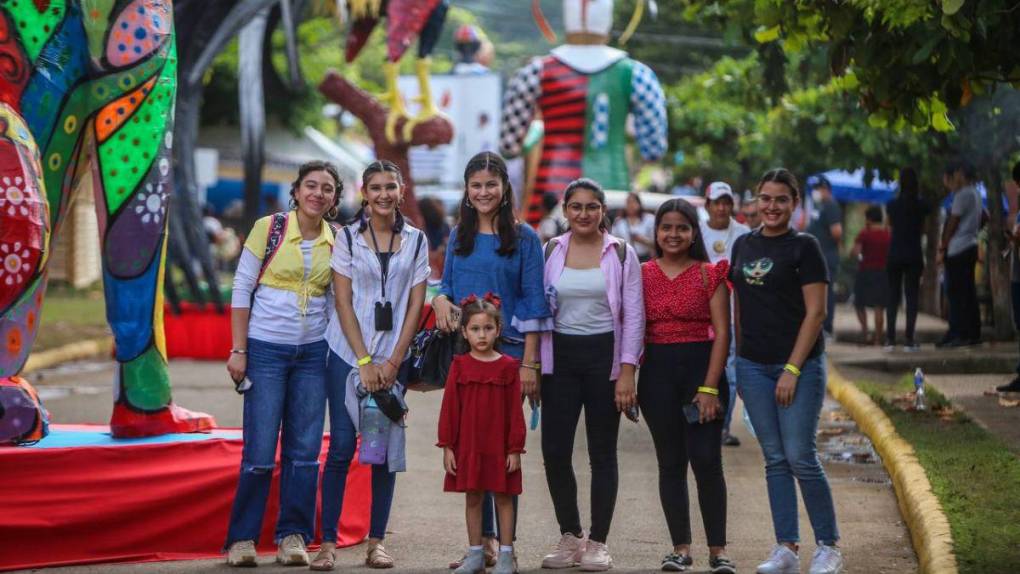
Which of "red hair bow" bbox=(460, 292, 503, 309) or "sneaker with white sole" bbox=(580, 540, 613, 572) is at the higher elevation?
"red hair bow" bbox=(460, 292, 503, 309)

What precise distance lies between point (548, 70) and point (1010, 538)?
8.45m

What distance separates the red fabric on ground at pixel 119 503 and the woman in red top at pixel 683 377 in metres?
1.52

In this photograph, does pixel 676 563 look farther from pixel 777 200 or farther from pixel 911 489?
pixel 911 489

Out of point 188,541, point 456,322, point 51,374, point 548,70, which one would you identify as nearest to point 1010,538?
point 456,322

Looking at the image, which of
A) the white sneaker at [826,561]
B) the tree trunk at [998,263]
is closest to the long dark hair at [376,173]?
the white sneaker at [826,561]

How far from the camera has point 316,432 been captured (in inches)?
257

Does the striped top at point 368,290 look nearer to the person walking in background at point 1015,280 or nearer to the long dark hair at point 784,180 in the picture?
the long dark hair at point 784,180

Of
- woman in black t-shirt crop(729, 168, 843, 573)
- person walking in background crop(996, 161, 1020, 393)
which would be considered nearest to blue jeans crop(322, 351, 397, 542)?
woman in black t-shirt crop(729, 168, 843, 573)

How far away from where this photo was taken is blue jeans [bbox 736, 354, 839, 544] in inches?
244

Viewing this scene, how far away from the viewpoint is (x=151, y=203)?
7070 millimetres

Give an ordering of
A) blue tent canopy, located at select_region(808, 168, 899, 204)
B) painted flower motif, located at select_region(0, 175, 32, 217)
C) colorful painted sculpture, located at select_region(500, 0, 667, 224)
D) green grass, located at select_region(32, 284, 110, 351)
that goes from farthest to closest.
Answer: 1. blue tent canopy, located at select_region(808, 168, 899, 204)
2. green grass, located at select_region(32, 284, 110, 351)
3. colorful painted sculpture, located at select_region(500, 0, 667, 224)
4. painted flower motif, located at select_region(0, 175, 32, 217)

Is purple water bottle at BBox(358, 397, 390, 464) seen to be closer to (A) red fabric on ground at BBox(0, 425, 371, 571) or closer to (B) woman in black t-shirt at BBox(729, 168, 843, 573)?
(A) red fabric on ground at BBox(0, 425, 371, 571)

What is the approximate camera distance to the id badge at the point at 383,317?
21.0 feet

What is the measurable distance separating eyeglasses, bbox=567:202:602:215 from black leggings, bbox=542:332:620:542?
1.63ft
